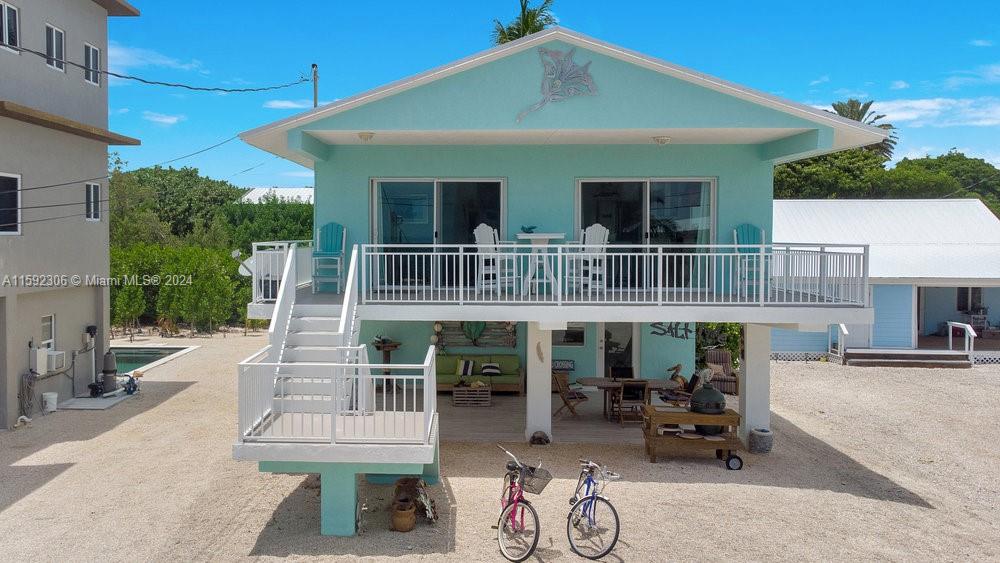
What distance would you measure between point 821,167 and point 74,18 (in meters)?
38.2

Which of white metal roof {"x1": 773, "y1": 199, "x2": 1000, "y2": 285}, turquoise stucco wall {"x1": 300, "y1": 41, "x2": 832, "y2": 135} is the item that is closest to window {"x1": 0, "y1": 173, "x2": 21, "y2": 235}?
turquoise stucco wall {"x1": 300, "y1": 41, "x2": 832, "y2": 135}

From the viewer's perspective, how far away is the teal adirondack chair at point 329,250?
14.2m

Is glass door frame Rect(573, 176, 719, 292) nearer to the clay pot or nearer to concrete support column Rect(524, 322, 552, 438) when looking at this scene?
concrete support column Rect(524, 322, 552, 438)

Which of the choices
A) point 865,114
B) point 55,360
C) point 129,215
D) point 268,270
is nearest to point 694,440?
point 268,270

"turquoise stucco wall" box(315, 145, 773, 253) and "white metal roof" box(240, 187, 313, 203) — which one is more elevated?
"white metal roof" box(240, 187, 313, 203)

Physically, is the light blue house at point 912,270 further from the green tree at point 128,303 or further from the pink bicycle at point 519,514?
the green tree at point 128,303

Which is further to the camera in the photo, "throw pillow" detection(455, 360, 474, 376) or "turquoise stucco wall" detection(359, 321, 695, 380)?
"turquoise stucco wall" detection(359, 321, 695, 380)

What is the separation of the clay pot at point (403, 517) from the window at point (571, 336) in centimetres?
839

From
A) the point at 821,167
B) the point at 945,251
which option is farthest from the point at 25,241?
the point at 821,167

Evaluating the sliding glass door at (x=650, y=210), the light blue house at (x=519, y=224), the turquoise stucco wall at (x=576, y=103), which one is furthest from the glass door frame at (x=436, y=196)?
the turquoise stucco wall at (x=576, y=103)

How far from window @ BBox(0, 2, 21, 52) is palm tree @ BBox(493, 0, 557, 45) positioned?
56.2 feet

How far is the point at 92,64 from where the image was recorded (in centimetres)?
A: 1773

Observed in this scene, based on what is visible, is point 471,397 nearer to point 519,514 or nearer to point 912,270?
point 519,514

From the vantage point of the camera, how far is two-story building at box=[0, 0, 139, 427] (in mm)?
14422
